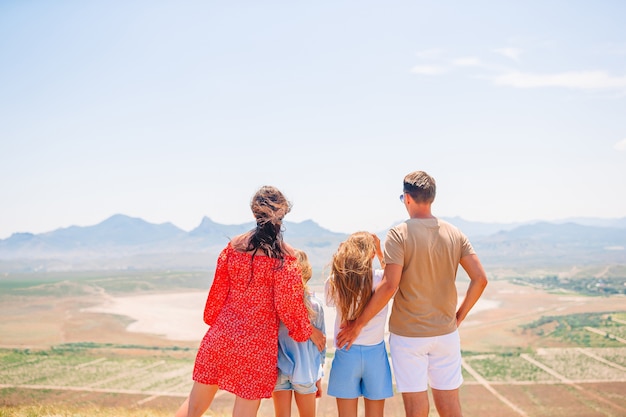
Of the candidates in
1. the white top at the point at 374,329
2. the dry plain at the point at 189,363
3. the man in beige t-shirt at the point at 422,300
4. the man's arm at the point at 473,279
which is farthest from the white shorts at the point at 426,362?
the dry plain at the point at 189,363

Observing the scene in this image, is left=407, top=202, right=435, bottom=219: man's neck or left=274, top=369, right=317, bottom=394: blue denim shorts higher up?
left=407, top=202, right=435, bottom=219: man's neck

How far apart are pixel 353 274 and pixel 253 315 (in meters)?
0.77

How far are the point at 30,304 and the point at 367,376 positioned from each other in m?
98.1

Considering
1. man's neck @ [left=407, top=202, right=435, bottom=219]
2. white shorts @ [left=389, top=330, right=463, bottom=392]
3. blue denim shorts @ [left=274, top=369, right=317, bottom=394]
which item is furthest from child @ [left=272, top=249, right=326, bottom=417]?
man's neck @ [left=407, top=202, right=435, bottom=219]

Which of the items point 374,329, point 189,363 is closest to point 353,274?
point 374,329

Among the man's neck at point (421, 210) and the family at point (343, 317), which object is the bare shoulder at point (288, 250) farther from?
the man's neck at point (421, 210)

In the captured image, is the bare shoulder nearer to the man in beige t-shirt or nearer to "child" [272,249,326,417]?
"child" [272,249,326,417]

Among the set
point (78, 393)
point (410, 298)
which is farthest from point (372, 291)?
point (78, 393)

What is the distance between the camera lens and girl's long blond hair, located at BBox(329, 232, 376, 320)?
395 cm

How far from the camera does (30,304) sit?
89.2 m

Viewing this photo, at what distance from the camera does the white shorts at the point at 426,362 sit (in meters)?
3.86

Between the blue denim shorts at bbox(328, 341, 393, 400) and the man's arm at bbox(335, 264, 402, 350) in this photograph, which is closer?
the man's arm at bbox(335, 264, 402, 350)

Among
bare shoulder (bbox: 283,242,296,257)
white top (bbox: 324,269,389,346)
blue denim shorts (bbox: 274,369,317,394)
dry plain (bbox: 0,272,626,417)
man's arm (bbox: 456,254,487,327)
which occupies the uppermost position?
bare shoulder (bbox: 283,242,296,257)

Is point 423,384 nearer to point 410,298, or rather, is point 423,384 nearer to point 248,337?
point 410,298
